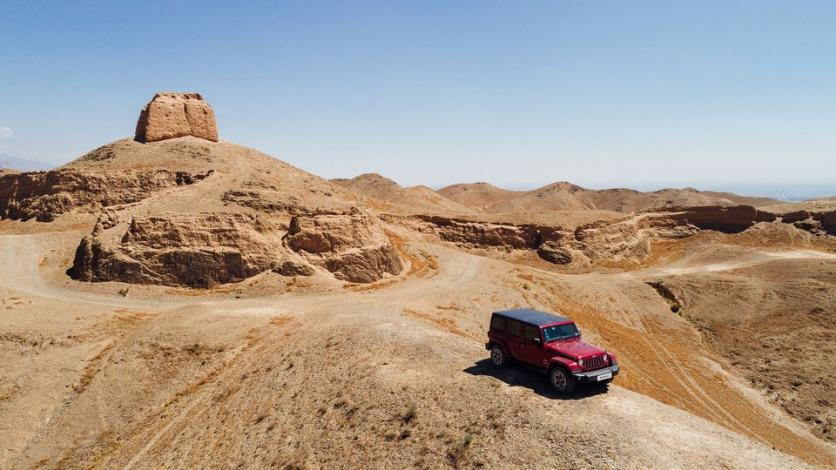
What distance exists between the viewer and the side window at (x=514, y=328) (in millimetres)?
15673

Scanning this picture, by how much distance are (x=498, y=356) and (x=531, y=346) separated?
1803mm

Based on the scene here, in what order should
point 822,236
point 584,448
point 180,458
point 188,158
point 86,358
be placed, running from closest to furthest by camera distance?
point 584,448 → point 180,458 → point 86,358 → point 188,158 → point 822,236

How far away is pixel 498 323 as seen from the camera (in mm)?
16594

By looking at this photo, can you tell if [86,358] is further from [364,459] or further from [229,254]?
[364,459]

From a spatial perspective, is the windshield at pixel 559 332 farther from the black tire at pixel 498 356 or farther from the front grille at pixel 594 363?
the black tire at pixel 498 356

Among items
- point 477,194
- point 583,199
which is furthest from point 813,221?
point 477,194

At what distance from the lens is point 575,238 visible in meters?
53.7

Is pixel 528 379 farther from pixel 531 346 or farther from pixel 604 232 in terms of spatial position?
pixel 604 232

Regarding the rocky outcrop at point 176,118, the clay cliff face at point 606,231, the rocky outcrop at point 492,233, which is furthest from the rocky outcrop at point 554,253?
the rocky outcrop at point 176,118

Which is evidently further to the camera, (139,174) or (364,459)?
(139,174)

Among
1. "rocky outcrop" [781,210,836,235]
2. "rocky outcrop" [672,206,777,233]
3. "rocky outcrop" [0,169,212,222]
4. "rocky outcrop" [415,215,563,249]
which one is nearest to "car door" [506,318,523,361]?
"rocky outcrop" [0,169,212,222]

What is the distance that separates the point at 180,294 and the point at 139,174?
2031 cm

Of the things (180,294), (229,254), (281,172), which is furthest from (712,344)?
(281,172)

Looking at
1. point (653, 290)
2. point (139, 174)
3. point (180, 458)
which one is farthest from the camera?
point (139, 174)
